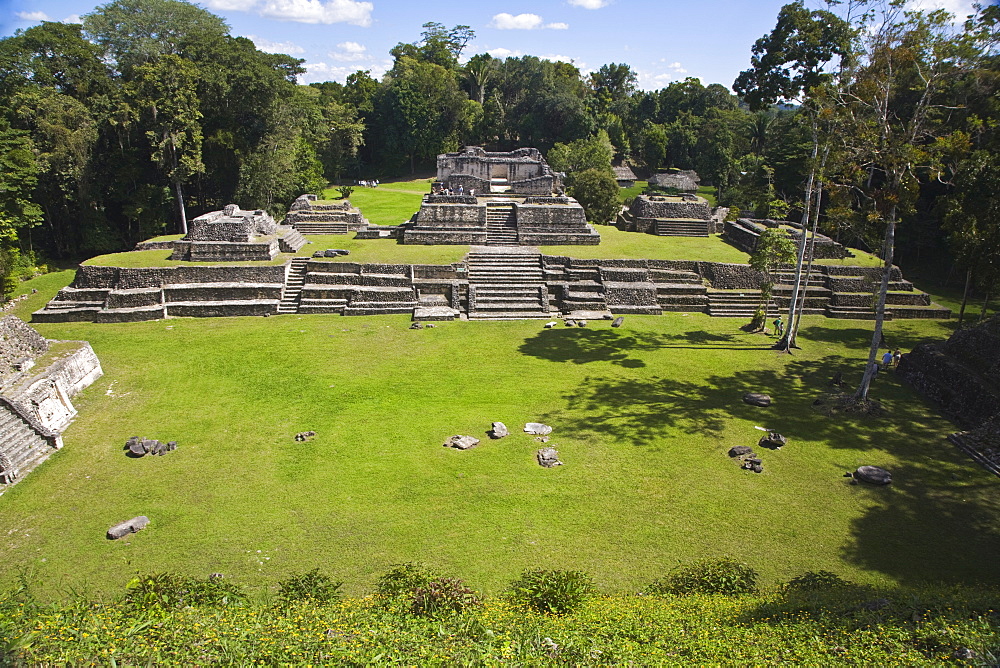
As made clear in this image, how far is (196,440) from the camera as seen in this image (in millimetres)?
11461

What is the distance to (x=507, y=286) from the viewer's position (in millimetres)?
20234

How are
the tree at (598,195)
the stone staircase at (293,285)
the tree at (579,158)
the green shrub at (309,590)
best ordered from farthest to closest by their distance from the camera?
1. the tree at (579,158)
2. the tree at (598,195)
3. the stone staircase at (293,285)
4. the green shrub at (309,590)

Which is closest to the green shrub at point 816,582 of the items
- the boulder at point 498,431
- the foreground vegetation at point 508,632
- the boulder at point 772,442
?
the foreground vegetation at point 508,632

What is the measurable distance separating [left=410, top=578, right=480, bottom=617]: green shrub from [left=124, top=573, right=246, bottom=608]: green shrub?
A: 83.5 inches

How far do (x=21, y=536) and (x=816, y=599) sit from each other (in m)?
11.0

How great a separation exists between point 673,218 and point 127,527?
25074 millimetres

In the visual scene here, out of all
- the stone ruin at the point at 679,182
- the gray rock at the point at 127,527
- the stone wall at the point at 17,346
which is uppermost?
the stone ruin at the point at 679,182

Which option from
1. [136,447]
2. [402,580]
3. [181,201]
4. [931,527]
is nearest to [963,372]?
[931,527]

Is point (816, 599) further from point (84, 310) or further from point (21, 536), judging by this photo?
point (84, 310)

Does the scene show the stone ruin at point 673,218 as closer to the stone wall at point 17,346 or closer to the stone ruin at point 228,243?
the stone ruin at point 228,243

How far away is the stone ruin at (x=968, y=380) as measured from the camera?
37.3ft

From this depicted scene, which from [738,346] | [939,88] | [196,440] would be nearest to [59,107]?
[196,440]

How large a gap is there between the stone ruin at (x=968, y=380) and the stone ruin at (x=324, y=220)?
21.5 m

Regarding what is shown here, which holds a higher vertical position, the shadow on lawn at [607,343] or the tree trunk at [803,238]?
the tree trunk at [803,238]
